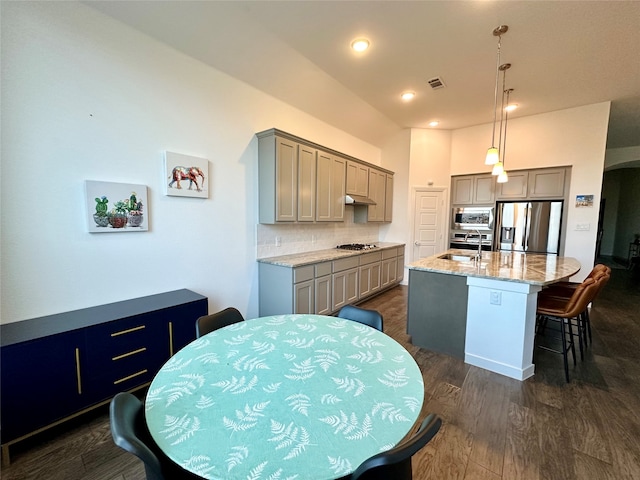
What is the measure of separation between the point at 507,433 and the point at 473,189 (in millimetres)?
4568

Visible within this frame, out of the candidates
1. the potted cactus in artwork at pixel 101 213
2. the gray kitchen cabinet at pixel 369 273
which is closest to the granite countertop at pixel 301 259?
the gray kitchen cabinet at pixel 369 273

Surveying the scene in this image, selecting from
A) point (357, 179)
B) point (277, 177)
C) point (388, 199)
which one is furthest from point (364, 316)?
point (388, 199)

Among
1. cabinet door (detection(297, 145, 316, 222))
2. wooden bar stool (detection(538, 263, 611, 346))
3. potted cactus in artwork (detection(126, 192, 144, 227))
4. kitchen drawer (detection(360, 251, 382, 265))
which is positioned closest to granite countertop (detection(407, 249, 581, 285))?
wooden bar stool (detection(538, 263, 611, 346))

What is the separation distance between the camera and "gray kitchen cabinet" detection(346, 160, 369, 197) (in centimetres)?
438

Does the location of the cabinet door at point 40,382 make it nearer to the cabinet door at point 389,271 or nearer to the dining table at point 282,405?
the dining table at point 282,405

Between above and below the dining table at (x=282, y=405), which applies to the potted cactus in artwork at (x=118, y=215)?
above

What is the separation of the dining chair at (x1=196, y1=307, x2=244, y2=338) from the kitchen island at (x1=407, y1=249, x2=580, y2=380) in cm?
191

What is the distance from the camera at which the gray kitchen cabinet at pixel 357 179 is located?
4.38 metres

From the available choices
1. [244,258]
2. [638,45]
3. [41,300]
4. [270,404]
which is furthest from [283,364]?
[638,45]

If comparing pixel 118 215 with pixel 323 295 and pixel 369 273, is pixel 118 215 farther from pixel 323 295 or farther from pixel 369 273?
pixel 369 273

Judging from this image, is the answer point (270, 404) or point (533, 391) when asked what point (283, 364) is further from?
point (533, 391)

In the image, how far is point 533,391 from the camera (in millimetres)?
2191

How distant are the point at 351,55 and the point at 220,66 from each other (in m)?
1.43

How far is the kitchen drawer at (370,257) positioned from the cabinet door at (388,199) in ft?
3.47
